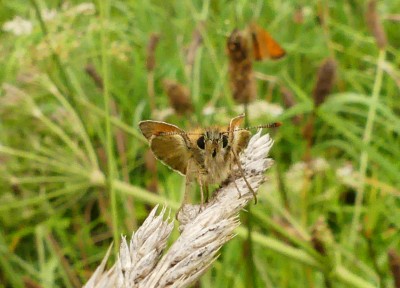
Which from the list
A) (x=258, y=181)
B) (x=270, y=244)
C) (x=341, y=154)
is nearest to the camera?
(x=258, y=181)

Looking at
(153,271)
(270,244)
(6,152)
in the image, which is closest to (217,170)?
(153,271)

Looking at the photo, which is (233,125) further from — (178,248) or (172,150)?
(178,248)

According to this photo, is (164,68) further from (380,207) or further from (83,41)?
(380,207)

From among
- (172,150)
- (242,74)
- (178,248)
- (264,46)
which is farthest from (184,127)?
(178,248)

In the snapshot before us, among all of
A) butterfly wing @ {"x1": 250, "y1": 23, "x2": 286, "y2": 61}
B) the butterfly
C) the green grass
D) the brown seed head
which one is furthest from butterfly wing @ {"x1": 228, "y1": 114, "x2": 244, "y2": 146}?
the brown seed head

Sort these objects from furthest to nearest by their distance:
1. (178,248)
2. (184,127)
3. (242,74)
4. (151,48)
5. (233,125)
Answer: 1. (184,127)
2. (151,48)
3. (242,74)
4. (233,125)
5. (178,248)

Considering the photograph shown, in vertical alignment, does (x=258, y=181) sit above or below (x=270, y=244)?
above
